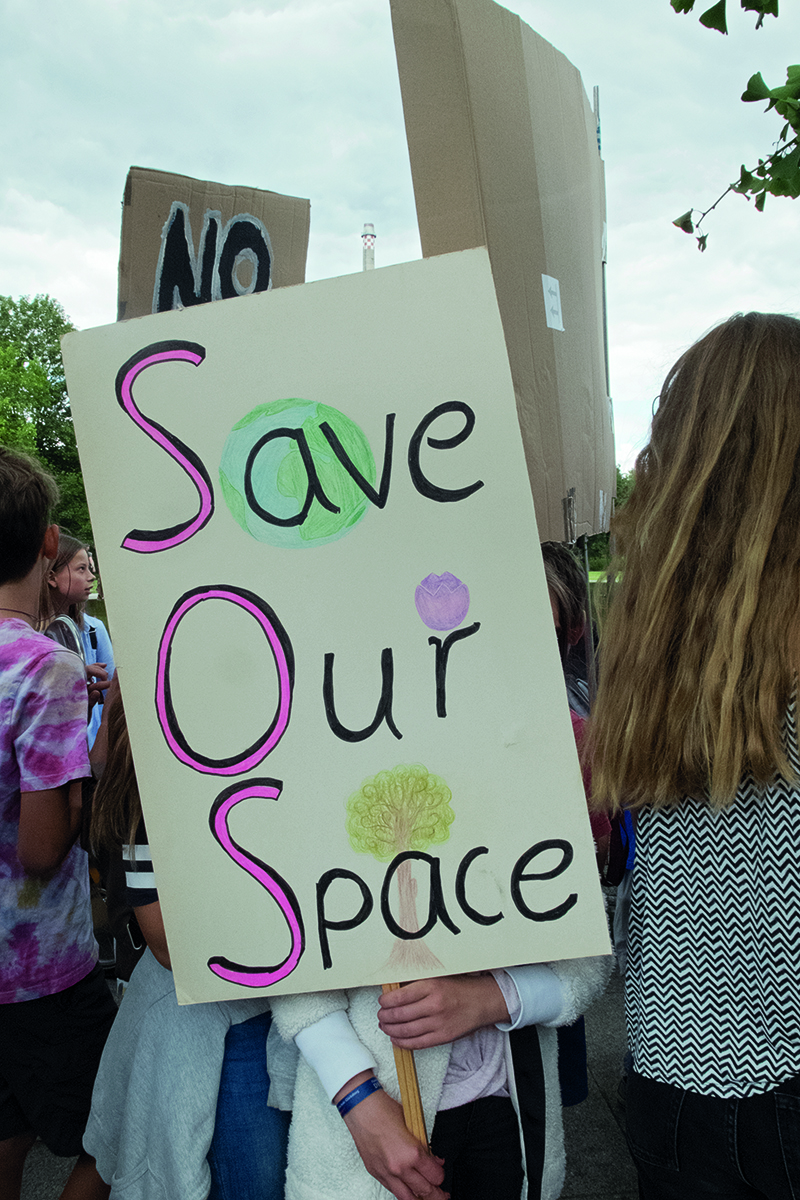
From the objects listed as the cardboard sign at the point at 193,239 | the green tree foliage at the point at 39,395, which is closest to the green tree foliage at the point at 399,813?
the cardboard sign at the point at 193,239

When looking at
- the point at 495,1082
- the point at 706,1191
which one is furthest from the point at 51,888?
the point at 706,1191

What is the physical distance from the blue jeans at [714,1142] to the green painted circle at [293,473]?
0.77 metres

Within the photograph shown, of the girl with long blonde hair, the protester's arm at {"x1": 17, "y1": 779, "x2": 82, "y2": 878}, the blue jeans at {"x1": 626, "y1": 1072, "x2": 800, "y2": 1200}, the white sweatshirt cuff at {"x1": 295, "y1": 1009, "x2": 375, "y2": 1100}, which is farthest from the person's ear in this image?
the blue jeans at {"x1": 626, "y1": 1072, "x2": 800, "y2": 1200}

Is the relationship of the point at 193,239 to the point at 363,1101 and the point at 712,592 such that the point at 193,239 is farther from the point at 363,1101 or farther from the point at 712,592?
the point at 363,1101

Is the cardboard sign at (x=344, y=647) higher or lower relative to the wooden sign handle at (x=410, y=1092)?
higher

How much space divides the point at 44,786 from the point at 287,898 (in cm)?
74

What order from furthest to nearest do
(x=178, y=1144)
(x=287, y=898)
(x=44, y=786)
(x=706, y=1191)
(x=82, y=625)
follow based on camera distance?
(x=82, y=625) < (x=44, y=786) < (x=178, y=1144) < (x=287, y=898) < (x=706, y=1191)

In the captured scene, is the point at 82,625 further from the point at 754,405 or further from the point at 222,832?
the point at 754,405

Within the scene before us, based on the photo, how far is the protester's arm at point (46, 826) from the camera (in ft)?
5.24

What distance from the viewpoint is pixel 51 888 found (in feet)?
5.57

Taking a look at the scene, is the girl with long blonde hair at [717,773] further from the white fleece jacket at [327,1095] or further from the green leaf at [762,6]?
the green leaf at [762,6]

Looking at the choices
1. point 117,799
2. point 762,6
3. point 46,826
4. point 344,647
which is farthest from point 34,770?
point 762,6

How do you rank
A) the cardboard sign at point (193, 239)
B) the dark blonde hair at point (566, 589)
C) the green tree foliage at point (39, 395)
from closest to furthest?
the cardboard sign at point (193, 239), the dark blonde hair at point (566, 589), the green tree foliage at point (39, 395)

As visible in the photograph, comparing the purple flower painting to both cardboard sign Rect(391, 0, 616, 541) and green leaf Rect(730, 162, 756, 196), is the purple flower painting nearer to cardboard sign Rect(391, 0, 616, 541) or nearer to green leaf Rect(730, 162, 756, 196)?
cardboard sign Rect(391, 0, 616, 541)
